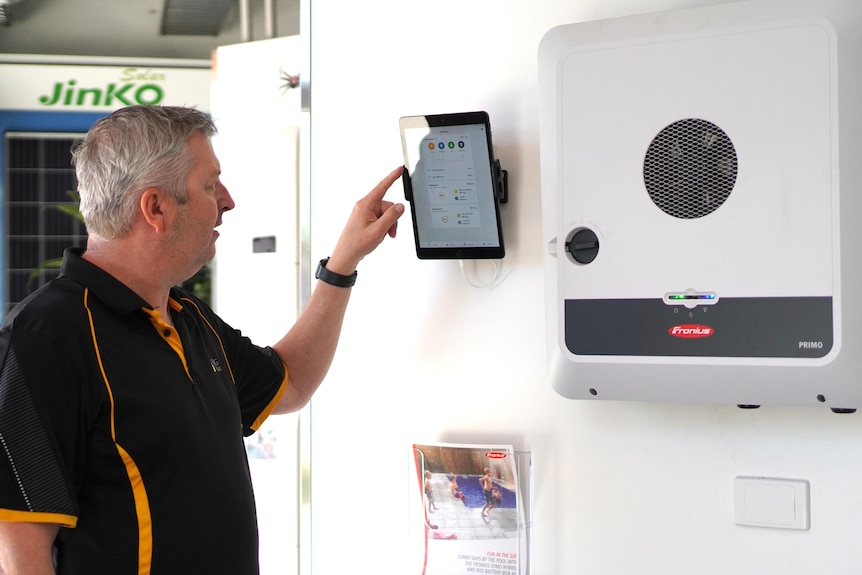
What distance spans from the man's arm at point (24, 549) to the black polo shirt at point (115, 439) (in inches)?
0.8

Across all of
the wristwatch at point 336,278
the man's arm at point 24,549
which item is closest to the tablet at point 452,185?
the wristwatch at point 336,278

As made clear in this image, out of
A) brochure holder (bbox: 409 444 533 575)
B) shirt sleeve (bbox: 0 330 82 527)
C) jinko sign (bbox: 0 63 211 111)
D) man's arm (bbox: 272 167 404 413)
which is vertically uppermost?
jinko sign (bbox: 0 63 211 111)

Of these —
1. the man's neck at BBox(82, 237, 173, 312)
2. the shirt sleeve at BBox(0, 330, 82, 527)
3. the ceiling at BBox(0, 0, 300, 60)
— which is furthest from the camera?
the ceiling at BBox(0, 0, 300, 60)

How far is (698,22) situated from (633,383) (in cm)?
49

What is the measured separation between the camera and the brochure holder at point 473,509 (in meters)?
1.46

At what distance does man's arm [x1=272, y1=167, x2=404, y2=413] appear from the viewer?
151 cm

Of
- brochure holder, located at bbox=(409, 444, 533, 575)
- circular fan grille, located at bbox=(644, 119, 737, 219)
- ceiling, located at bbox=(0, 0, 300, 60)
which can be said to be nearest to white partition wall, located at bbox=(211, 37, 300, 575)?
brochure holder, located at bbox=(409, 444, 533, 575)

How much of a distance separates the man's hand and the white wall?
0.07 meters

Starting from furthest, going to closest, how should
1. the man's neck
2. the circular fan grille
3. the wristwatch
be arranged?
the wristwatch < the man's neck < the circular fan grille

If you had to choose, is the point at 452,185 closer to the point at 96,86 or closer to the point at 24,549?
the point at 24,549

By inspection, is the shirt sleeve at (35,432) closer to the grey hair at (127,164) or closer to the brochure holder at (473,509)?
the grey hair at (127,164)

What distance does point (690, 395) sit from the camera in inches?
49.1

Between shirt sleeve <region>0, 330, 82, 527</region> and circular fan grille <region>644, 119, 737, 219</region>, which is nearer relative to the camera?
shirt sleeve <region>0, 330, 82, 527</region>

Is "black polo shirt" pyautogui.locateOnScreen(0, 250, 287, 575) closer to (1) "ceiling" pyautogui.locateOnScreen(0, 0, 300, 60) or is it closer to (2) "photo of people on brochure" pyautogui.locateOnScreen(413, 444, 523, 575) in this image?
(2) "photo of people on brochure" pyautogui.locateOnScreen(413, 444, 523, 575)
